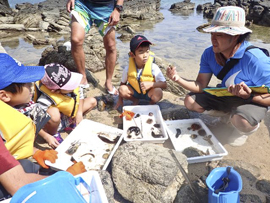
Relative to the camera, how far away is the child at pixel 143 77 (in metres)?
3.66

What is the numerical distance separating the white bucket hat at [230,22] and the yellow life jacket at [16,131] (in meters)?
2.47

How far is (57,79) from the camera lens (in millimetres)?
2908

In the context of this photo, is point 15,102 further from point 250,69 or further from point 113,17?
point 250,69

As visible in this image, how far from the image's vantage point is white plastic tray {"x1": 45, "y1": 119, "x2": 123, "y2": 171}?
264 cm

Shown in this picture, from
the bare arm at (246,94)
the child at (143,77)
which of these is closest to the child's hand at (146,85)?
the child at (143,77)

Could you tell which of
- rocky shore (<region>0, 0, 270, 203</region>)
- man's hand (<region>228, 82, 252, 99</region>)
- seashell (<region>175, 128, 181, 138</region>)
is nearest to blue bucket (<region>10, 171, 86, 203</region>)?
rocky shore (<region>0, 0, 270, 203</region>)

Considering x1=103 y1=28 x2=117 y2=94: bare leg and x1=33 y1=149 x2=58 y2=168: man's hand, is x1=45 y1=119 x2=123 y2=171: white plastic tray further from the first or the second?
x1=103 y1=28 x2=117 y2=94: bare leg

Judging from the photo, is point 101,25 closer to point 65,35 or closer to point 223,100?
→ point 223,100

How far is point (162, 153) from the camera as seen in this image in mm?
2424

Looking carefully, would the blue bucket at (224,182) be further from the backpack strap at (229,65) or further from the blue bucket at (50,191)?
the backpack strap at (229,65)

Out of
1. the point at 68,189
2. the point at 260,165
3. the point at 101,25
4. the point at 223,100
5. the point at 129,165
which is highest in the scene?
the point at 101,25

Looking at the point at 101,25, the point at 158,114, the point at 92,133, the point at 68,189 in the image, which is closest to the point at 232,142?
the point at 158,114

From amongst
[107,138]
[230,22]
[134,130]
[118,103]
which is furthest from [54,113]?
[230,22]

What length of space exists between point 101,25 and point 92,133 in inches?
87.4
